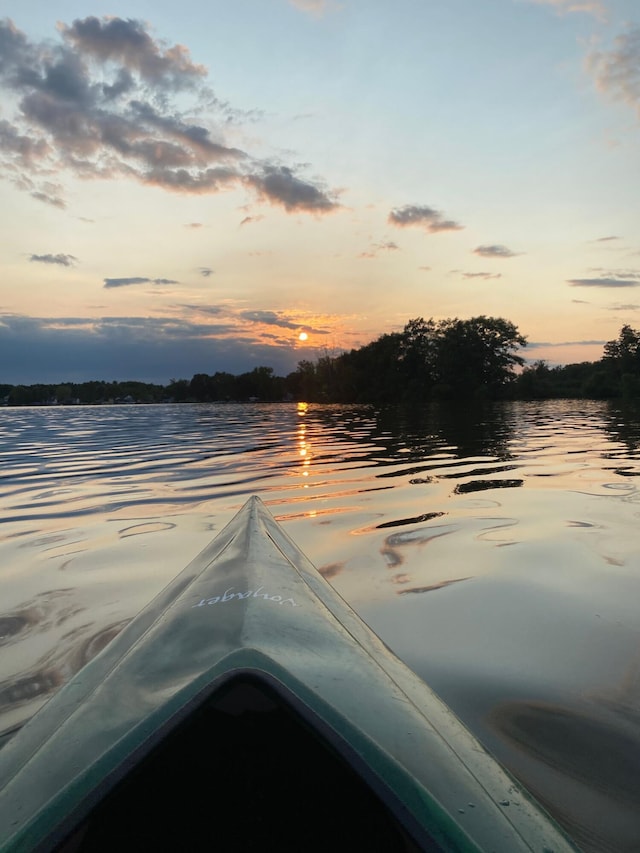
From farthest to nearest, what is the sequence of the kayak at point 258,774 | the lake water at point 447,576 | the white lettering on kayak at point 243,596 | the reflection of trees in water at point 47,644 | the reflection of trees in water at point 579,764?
the reflection of trees in water at point 47,644
the lake water at point 447,576
the white lettering on kayak at point 243,596
the reflection of trees in water at point 579,764
the kayak at point 258,774

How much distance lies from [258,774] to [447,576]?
9.57ft

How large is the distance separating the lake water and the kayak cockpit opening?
89cm

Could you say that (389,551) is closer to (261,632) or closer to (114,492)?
(261,632)

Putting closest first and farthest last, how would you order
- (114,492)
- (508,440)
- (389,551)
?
(389,551) < (114,492) < (508,440)

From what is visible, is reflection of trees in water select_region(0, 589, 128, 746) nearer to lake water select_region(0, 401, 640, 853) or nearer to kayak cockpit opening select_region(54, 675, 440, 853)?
lake water select_region(0, 401, 640, 853)

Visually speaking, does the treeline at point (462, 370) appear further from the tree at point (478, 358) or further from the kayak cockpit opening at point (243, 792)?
the kayak cockpit opening at point (243, 792)

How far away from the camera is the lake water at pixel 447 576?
2.02 metres

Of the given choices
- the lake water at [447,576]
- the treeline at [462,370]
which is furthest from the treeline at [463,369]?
the lake water at [447,576]

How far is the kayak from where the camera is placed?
95cm

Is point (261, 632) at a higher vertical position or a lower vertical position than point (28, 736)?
higher

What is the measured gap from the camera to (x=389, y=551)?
442cm

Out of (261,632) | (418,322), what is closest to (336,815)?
(261,632)

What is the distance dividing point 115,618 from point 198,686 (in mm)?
2285

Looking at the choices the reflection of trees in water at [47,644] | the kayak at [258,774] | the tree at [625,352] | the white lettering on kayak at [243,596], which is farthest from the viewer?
the tree at [625,352]
